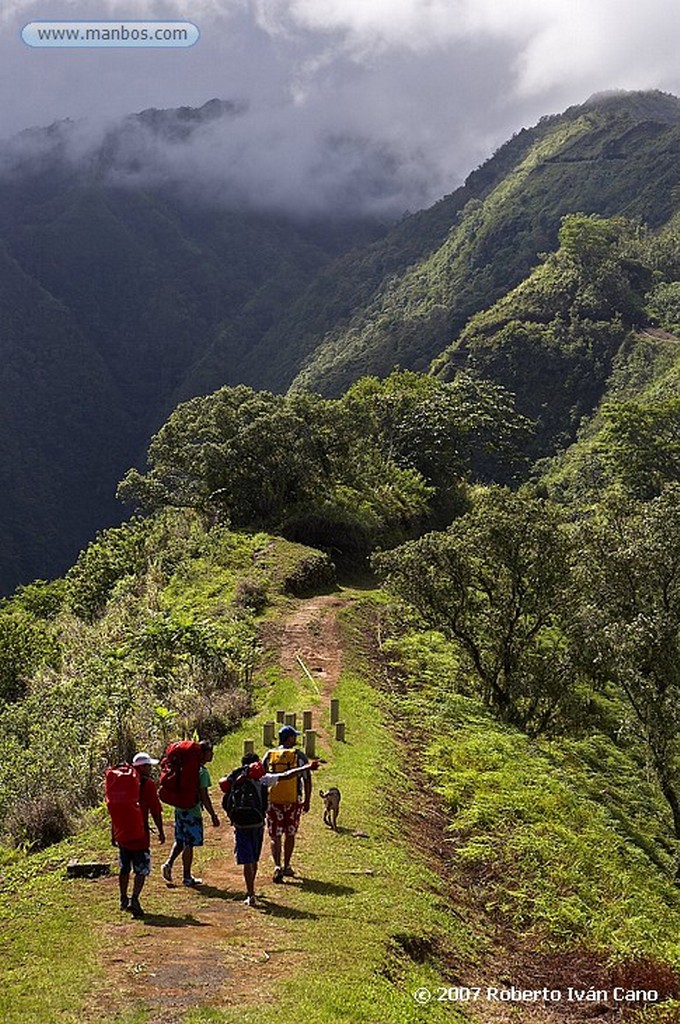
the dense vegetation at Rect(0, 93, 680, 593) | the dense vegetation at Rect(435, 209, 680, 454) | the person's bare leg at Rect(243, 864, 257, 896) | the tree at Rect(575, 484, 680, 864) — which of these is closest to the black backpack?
the person's bare leg at Rect(243, 864, 257, 896)

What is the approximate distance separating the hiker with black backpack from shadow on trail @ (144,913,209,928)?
679mm

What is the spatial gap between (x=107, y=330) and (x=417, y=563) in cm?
17371

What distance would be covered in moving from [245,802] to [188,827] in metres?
0.99

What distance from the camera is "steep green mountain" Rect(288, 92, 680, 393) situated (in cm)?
11900

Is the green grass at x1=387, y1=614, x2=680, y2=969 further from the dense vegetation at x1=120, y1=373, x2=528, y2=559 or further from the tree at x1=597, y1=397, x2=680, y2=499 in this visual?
the tree at x1=597, y1=397, x2=680, y2=499

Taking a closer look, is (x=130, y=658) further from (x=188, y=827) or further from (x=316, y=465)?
(x=316, y=465)

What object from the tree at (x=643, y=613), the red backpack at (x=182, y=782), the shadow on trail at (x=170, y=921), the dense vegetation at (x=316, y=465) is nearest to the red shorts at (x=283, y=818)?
the red backpack at (x=182, y=782)

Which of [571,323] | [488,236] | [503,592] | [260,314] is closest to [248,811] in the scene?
[503,592]

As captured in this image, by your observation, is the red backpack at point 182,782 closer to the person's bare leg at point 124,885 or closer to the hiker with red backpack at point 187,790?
the hiker with red backpack at point 187,790

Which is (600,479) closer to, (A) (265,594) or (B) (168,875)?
(A) (265,594)

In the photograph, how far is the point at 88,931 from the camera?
28.9ft

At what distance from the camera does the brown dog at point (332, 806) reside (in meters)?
12.6

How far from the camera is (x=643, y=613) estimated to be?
1703 cm

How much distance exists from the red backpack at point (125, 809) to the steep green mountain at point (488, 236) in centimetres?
10354
